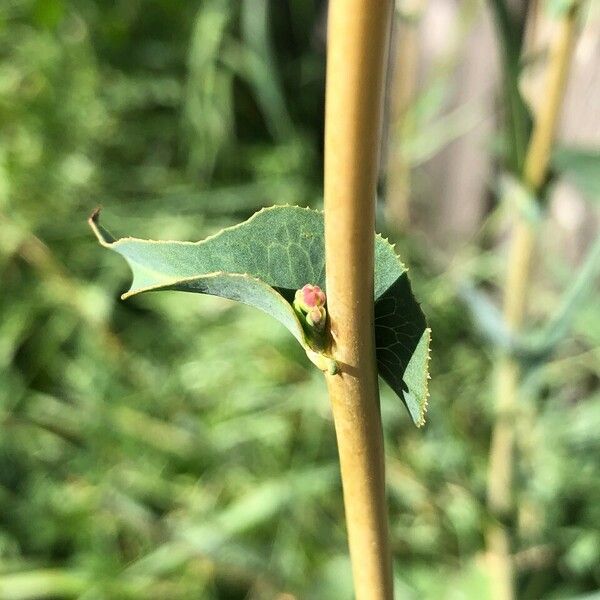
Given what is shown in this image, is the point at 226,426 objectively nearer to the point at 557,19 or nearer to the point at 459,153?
the point at 459,153

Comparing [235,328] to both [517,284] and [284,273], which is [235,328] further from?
[284,273]

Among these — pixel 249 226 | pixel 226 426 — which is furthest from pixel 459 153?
pixel 249 226

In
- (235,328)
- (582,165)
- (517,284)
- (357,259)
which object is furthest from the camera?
(235,328)

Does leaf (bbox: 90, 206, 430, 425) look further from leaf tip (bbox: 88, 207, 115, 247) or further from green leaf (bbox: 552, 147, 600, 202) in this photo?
green leaf (bbox: 552, 147, 600, 202)

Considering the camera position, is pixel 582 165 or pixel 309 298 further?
pixel 582 165

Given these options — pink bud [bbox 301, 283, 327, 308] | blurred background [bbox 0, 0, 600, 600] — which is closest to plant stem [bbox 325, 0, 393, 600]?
pink bud [bbox 301, 283, 327, 308]

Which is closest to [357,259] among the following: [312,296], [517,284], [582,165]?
[312,296]
